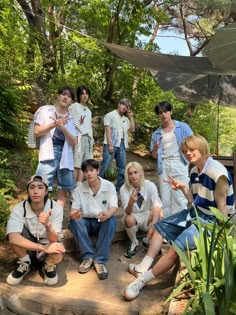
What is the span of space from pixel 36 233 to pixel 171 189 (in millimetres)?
1407

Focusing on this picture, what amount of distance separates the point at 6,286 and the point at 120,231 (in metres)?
1.16

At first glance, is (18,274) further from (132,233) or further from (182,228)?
(182,228)

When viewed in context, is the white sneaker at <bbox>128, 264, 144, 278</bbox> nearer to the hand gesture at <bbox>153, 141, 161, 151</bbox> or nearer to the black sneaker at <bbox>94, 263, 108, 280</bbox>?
the black sneaker at <bbox>94, 263, 108, 280</bbox>

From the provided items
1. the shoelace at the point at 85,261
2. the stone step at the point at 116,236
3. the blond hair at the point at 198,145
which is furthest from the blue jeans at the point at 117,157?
the blond hair at the point at 198,145

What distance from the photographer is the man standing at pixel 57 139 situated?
9.66 ft

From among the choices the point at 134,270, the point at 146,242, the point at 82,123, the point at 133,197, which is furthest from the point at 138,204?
the point at 82,123

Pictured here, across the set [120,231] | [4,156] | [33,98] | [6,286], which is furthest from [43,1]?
[6,286]

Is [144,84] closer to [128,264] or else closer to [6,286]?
[128,264]

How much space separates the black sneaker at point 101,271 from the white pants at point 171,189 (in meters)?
0.95

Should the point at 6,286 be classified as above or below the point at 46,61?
below

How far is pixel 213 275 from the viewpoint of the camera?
1979 millimetres

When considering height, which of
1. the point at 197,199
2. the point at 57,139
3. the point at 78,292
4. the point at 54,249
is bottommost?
the point at 78,292

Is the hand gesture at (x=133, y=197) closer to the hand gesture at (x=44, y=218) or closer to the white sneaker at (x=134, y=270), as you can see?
the white sneaker at (x=134, y=270)

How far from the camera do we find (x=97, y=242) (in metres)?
2.92
